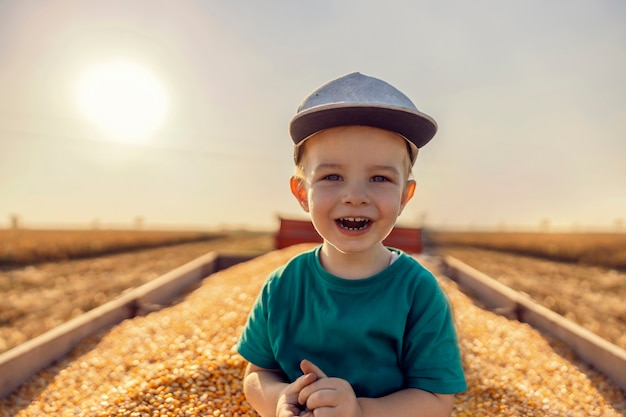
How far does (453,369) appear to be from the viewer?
1715 millimetres

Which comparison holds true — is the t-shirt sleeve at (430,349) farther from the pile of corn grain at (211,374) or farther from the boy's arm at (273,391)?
the pile of corn grain at (211,374)

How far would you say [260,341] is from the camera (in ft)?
6.21

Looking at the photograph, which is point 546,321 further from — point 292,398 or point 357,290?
point 292,398

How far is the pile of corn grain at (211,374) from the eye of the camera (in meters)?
2.63

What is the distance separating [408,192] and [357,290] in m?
0.39

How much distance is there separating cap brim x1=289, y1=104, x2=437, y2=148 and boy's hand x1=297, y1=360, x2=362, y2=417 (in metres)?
0.75

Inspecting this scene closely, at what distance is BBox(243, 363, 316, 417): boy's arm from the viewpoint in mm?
1574

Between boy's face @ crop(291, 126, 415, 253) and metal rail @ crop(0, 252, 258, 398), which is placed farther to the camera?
metal rail @ crop(0, 252, 258, 398)

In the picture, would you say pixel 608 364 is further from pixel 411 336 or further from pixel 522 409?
pixel 411 336

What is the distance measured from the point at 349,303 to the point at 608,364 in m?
2.50

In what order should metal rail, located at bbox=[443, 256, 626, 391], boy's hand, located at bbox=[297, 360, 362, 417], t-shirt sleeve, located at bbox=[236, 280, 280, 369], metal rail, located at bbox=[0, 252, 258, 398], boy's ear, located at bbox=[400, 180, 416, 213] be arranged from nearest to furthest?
boy's hand, located at bbox=[297, 360, 362, 417], boy's ear, located at bbox=[400, 180, 416, 213], t-shirt sleeve, located at bbox=[236, 280, 280, 369], metal rail, located at bbox=[0, 252, 258, 398], metal rail, located at bbox=[443, 256, 626, 391]

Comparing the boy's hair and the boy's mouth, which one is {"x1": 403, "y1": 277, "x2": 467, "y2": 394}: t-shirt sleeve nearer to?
the boy's mouth

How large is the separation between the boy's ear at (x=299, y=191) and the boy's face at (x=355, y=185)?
0.43 feet

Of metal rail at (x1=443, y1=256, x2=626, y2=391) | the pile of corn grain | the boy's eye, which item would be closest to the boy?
the boy's eye
